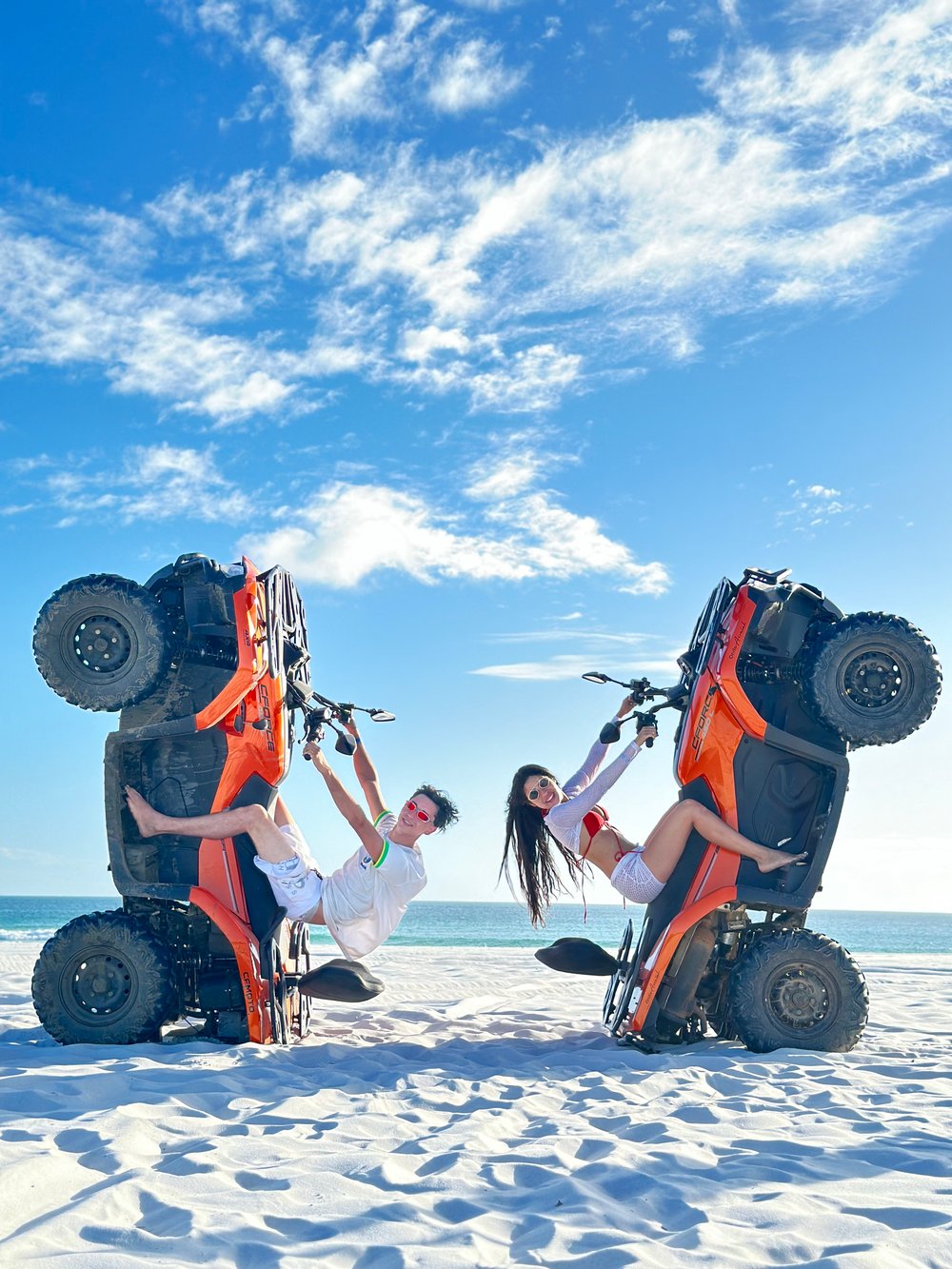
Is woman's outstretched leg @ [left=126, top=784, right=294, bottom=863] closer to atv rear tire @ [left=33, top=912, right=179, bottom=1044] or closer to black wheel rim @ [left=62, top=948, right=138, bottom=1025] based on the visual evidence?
atv rear tire @ [left=33, top=912, right=179, bottom=1044]

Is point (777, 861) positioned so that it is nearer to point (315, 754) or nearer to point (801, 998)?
point (801, 998)

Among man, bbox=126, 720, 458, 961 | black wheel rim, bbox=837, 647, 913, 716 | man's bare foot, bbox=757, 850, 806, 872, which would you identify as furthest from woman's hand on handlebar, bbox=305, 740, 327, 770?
black wheel rim, bbox=837, 647, 913, 716

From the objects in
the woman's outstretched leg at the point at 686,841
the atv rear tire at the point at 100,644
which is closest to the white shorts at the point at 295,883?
the atv rear tire at the point at 100,644

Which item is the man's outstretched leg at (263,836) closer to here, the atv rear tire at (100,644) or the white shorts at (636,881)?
the atv rear tire at (100,644)

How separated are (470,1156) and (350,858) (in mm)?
3198

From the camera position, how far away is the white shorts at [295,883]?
21.1ft

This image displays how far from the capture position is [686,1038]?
6449 mm

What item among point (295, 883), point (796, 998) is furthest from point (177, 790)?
point (796, 998)

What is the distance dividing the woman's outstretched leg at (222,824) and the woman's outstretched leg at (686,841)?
2370mm

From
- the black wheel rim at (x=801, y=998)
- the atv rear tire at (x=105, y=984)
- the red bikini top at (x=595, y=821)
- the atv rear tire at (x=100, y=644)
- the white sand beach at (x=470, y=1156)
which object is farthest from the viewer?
the red bikini top at (x=595, y=821)

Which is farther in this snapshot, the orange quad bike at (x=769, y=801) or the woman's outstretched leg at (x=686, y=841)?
the woman's outstretched leg at (x=686, y=841)

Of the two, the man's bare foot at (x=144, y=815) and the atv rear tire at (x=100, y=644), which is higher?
the atv rear tire at (x=100, y=644)

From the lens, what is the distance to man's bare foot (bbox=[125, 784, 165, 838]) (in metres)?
6.28

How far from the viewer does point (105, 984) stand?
6.06m
